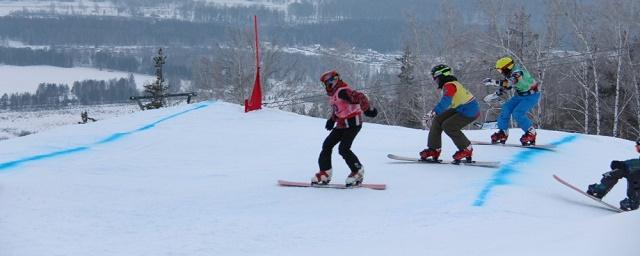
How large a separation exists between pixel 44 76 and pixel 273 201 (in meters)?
73.9

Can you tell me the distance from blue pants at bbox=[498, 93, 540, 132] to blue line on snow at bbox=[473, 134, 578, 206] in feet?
1.44

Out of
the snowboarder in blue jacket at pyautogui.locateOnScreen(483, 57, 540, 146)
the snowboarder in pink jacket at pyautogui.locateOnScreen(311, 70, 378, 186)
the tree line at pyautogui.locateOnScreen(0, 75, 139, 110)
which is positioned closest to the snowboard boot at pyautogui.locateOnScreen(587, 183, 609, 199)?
the snowboarder in blue jacket at pyautogui.locateOnScreen(483, 57, 540, 146)

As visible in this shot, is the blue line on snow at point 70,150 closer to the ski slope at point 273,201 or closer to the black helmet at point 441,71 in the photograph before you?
the ski slope at point 273,201

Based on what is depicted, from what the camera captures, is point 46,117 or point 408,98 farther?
point 46,117

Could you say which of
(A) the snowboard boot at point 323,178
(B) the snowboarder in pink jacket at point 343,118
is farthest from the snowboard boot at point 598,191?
(A) the snowboard boot at point 323,178

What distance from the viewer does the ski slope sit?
5293 mm

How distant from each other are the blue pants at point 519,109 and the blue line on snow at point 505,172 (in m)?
0.44

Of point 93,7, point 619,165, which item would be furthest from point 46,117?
point 93,7

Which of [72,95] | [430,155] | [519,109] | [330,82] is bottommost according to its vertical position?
[72,95]

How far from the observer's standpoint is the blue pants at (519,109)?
9.74 meters

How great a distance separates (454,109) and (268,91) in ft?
106

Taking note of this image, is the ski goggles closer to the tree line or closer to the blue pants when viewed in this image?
the blue pants

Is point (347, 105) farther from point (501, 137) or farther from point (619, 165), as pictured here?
point (501, 137)

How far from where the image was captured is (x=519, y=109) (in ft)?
32.3
